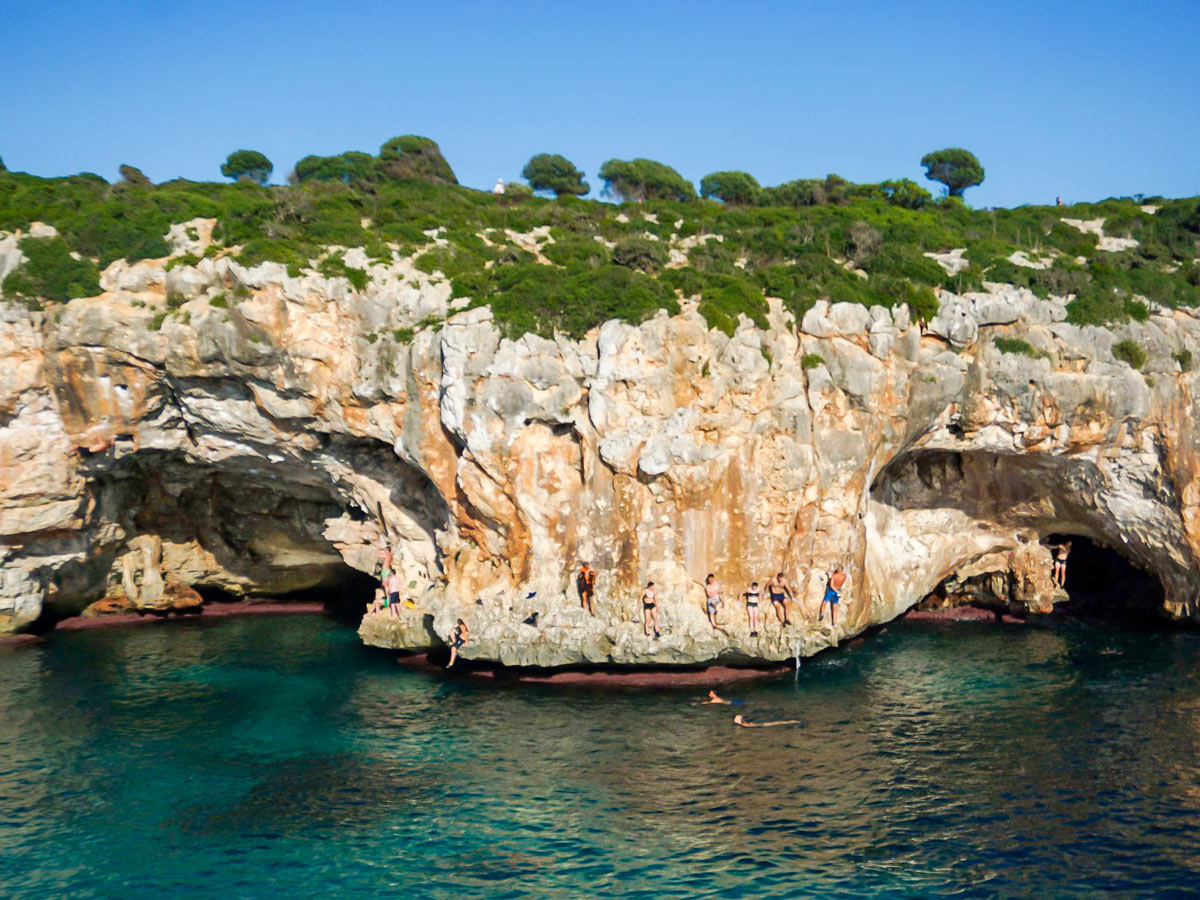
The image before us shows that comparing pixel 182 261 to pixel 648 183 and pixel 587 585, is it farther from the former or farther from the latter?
pixel 648 183

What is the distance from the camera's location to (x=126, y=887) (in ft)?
55.8

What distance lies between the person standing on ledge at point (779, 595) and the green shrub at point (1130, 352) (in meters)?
13.8

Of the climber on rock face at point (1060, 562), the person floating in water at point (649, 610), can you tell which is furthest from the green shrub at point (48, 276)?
the climber on rock face at point (1060, 562)

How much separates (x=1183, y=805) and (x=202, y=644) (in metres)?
31.3

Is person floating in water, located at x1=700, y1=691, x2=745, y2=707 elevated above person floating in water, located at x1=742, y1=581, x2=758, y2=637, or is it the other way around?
person floating in water, located at x1=742, y1=581, x2=758, y2=637

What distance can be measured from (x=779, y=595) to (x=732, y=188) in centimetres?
3160

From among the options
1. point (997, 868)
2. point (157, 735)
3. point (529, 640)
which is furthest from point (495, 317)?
point (997, 868)

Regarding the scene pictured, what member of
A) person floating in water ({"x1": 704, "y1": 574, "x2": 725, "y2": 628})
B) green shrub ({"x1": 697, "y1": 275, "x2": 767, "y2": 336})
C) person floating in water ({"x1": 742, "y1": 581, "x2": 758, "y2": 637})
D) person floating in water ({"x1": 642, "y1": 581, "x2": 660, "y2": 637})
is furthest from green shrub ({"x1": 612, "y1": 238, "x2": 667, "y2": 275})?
person floating in water ({"x1": 742, "y1": 581, "x2": 758, "y2": 637})

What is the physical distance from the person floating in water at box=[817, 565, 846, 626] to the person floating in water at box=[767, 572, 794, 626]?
1.23 meters

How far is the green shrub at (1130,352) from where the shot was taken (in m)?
30.5

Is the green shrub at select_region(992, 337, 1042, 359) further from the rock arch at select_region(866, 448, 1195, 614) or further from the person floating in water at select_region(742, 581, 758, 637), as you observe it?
the person floating in water at select_region(742, 581, 758, 637)

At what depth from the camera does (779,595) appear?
2844cm

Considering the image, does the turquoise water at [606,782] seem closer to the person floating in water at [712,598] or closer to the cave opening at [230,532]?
the person floating in water at [712,598]

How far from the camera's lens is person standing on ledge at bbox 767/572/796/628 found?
93.4 ft
